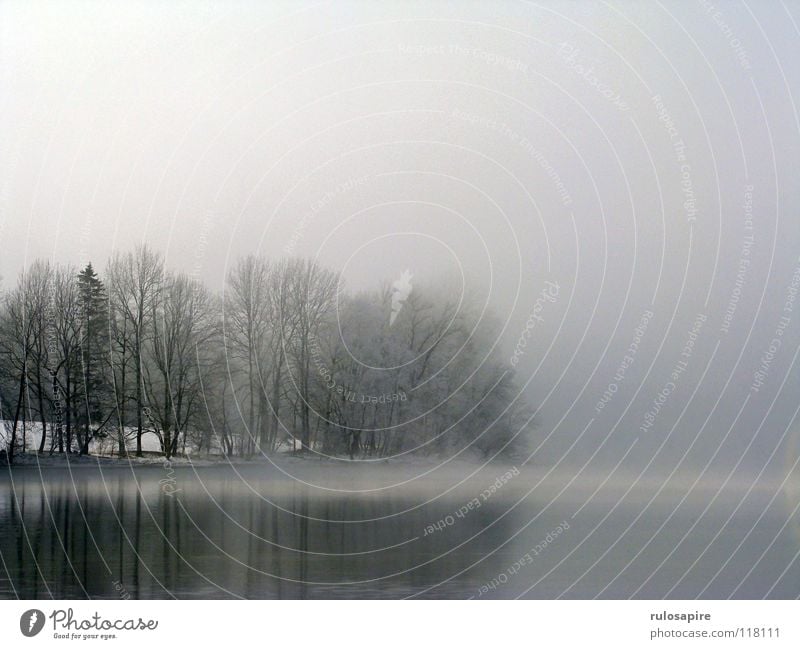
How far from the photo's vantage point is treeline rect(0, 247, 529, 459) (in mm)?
9719

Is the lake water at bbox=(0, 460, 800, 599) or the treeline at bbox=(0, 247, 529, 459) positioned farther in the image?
the treeline at bbox=(0, 247, 529, 459)

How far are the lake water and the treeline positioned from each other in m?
0.38

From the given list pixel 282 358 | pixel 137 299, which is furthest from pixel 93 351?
pixel 282 358

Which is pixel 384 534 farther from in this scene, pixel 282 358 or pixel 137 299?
pixel 137 299

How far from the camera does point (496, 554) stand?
9000 mm

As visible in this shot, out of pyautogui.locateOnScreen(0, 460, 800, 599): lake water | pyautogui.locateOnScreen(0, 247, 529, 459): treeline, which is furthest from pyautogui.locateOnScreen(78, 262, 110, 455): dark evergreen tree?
pyautogui.locateOnScreen(0, 460, 800, 599): lake water

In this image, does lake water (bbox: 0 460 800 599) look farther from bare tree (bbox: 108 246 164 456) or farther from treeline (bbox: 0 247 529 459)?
bare tree (bbox: 108 246 164 456)

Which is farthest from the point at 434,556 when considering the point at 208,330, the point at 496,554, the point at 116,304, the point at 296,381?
the point at 116,304

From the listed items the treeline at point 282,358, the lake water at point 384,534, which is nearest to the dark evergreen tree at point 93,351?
the treeline at point 282,358

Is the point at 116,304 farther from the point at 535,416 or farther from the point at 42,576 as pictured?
the point at 535,416

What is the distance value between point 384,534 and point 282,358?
2.12 metres

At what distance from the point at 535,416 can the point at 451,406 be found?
0.87 meters

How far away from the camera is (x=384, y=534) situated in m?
9.20
